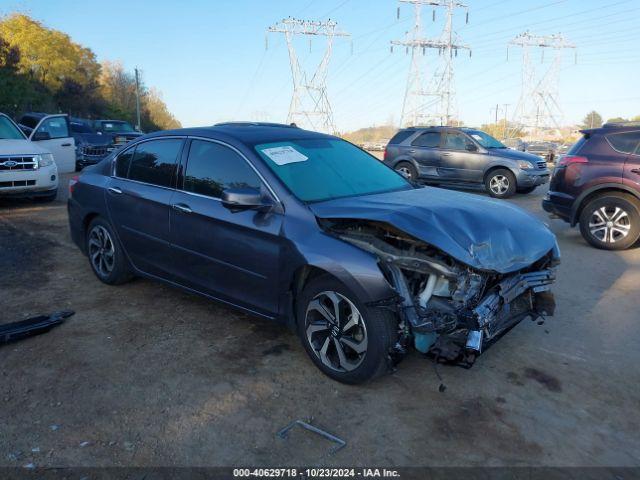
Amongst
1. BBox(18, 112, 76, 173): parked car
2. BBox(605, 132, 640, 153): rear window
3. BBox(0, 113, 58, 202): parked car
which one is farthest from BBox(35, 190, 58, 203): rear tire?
BBox(605, 132, 640, 153): rear window

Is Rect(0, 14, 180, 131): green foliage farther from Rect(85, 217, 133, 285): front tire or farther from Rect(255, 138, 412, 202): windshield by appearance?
Rect(255, 138, 412, 202): windshield

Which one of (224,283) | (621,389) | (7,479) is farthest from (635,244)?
(7,479)

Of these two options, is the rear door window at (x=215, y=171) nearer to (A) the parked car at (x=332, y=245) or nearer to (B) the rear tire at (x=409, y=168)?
(A) the parked car at (x=332, y=245)

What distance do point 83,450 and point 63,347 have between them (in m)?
1.47

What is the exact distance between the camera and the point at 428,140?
1425cm

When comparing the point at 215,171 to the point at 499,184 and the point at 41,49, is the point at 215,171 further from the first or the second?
the point at 41,49

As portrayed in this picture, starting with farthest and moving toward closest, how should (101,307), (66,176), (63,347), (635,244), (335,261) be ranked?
(66,176), (635,244), (101,307), (63,347), (335,261)

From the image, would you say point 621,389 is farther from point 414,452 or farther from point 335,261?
point 335,261

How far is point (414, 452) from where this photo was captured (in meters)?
2.92

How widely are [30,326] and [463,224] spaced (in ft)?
11.5

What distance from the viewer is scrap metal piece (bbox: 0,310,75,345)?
13.8 feet

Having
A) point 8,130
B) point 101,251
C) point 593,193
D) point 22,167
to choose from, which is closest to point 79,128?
point 8,130

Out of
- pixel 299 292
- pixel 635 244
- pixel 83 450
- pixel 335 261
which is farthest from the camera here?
pixel 635 244

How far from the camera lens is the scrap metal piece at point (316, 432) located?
2955 mm
